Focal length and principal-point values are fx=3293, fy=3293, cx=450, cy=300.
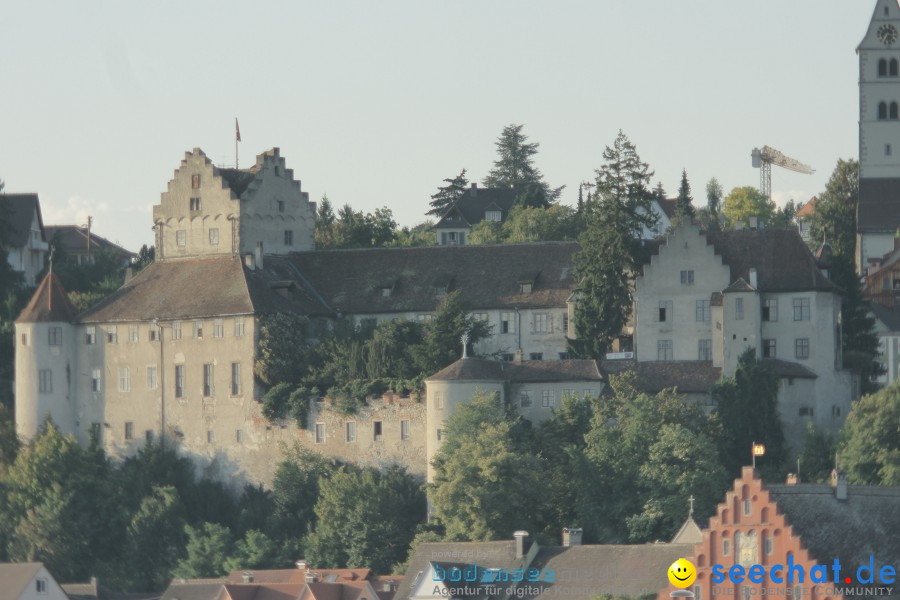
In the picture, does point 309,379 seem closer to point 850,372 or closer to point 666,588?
point 850,372

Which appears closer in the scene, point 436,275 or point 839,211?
point 436,275

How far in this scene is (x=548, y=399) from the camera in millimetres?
125125

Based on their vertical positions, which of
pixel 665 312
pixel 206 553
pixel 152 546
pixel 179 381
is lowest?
pixel 206 553

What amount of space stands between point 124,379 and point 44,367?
338cm

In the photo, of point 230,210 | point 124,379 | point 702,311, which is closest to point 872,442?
point 702,311

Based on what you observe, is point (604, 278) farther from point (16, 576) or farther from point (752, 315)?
point (16, 576)

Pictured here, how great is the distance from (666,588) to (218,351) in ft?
109

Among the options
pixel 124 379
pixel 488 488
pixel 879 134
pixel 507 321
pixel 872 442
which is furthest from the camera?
pixel 879 134

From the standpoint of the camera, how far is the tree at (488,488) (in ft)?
391

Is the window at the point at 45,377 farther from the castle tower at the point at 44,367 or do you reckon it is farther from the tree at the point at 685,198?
the tree at the point at 685,198

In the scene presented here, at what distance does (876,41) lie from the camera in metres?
169

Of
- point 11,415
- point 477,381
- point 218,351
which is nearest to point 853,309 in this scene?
point 477,381

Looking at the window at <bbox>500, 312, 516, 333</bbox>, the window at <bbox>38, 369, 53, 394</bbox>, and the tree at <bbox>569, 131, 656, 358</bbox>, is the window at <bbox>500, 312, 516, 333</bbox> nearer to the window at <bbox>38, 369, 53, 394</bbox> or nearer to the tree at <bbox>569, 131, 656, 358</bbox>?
the tree at <bbox>569, 131, 656, 358</bbox>

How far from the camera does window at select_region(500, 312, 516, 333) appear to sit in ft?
427
